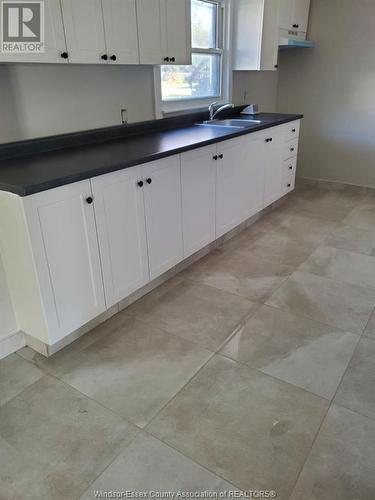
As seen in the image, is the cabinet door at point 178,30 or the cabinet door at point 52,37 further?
the cabinet door at point 178,30

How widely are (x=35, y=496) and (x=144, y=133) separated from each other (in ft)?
7.78

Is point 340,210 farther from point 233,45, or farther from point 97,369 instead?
point 97,369

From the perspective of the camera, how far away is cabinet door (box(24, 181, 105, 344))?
5.45 feet

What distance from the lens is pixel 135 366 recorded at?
1874mm

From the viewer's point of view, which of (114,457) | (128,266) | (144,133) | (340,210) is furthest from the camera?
(340,210)

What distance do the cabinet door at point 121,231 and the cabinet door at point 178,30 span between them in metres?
1.10

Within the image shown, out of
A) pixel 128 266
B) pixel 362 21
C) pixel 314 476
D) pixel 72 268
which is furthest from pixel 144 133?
pixel 362 21

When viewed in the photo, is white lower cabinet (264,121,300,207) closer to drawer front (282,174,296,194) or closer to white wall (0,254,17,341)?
drawer front (282,174,296,194)

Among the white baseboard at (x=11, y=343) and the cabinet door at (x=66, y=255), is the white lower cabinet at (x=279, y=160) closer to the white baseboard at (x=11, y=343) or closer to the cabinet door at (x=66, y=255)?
the cabinet door at (x=66, y=255)

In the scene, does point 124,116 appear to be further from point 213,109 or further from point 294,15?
point 294,15

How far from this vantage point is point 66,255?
1809 mm

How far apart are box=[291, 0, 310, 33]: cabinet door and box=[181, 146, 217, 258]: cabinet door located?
2.30 metres

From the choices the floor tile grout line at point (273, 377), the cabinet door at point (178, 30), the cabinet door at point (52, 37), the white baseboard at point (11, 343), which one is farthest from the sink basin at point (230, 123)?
the white baseboard at point (11, 343)

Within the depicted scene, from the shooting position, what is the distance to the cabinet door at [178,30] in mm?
2537
